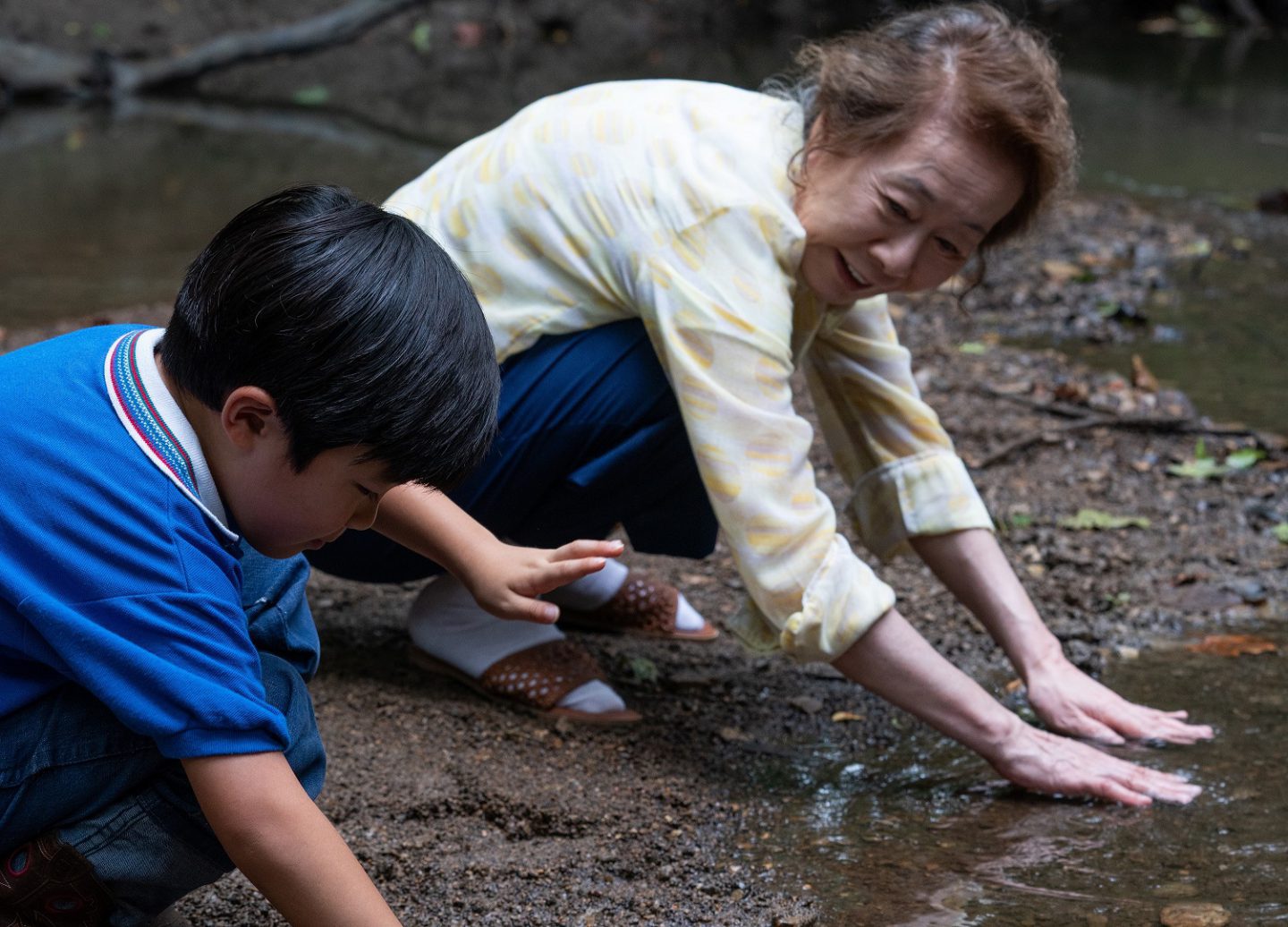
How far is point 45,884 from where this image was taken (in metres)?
1.31

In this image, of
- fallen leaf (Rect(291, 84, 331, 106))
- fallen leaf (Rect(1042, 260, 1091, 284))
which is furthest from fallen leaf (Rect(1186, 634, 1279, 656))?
fallen leaf (Rect(291, 84, 331, 106))

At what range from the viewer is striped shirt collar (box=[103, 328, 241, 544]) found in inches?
47.0

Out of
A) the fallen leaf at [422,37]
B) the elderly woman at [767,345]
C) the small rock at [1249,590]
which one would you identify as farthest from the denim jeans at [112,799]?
the fallen leaf at [422,37]

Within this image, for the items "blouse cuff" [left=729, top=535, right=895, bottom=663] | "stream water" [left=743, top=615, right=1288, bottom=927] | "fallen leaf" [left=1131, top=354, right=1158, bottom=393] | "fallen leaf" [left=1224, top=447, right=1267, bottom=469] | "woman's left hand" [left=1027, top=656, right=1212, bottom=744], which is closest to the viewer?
"stream water" [left=743, top=615, right=1288, bottom=927]

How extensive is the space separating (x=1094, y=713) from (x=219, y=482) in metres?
1.44

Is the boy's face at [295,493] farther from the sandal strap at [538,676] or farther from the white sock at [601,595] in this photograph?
the white sock at [601,595]

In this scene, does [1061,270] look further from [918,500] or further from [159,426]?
[159,426]

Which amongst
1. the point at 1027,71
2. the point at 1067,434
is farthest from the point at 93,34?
the point at 1027,71

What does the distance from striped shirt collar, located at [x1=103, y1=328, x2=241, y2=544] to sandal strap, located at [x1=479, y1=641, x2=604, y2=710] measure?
3.26ft

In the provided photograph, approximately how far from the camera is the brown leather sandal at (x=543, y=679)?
7.14 ft

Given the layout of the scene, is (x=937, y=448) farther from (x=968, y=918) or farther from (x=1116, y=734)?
(x=968, y=918)

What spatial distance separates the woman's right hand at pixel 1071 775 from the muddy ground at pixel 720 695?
13 cm

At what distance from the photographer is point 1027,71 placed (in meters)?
1.94

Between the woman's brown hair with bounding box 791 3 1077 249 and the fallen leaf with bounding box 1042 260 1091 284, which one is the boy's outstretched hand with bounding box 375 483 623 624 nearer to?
the woman's brown hair with bounding box 791 3 1077 249
